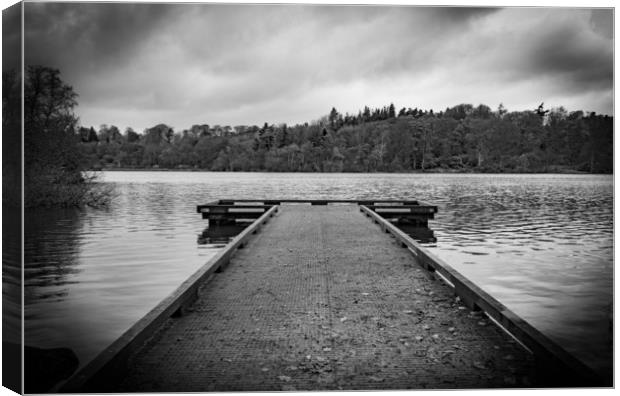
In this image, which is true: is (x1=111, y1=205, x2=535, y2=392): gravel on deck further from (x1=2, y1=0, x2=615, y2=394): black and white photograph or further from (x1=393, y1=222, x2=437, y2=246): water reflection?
(x1=393, y1=222, x2=437, y2=246): water reflection

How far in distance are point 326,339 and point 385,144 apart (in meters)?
36.5

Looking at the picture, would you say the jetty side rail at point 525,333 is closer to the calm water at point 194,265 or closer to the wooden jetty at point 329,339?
the wooden jetty at point 329,339

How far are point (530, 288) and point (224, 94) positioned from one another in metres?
5.10

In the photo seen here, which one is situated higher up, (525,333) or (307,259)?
(525,333)

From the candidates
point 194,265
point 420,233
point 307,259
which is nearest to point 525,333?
point 307,259

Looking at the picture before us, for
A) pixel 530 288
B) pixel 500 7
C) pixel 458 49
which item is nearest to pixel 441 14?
pixel 500 7

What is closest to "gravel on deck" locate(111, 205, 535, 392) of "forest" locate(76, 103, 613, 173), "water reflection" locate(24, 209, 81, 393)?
"water reflection" locate(24, 209, 81, 393)

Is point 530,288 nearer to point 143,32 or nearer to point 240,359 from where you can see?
point 240,359

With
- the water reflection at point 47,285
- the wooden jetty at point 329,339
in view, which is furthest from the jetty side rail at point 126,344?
the water reflection at point 47,285

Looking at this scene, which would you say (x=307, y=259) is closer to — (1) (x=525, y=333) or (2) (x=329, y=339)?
(2) (x=329, y=339)

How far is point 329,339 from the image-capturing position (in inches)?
154

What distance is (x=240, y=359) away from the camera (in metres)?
3.54

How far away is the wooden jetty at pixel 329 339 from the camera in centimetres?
327

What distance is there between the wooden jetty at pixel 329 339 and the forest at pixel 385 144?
161 cm
